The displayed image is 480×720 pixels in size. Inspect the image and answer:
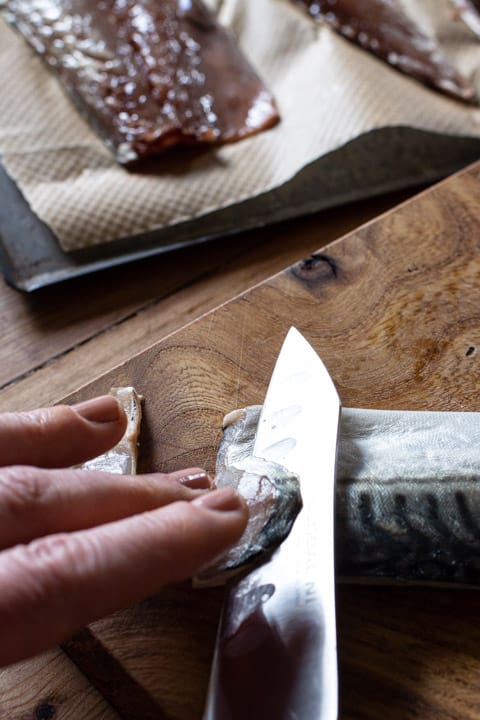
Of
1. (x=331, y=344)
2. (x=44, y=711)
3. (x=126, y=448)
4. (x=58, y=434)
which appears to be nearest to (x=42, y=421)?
(x=58, y=434)

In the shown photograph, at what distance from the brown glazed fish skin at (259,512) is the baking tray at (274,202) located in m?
0.58

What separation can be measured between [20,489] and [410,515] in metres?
0.37

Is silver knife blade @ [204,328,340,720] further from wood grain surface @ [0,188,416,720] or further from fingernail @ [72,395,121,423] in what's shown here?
wood grain surface @ [0,188,416,720]

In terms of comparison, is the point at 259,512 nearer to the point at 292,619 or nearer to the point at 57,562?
the point at 292,619

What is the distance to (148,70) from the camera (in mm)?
1369

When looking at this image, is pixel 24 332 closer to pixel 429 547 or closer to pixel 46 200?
pixel 46 200

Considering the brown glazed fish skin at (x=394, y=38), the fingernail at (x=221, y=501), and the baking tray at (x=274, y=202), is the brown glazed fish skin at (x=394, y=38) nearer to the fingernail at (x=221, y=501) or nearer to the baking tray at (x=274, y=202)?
the baking tray at (x=274, y=202)

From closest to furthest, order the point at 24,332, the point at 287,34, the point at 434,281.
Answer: the point at 434,281, the point at 24,332, the point at 287,34

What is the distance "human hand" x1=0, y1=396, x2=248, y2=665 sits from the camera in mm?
566

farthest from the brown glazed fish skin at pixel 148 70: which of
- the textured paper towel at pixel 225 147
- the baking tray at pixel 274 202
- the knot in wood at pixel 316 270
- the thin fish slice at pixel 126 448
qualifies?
the thin fish slice at pixel 126 448

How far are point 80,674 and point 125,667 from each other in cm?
6

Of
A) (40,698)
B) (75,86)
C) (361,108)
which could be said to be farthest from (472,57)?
(40,698)

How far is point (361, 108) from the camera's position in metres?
1.36

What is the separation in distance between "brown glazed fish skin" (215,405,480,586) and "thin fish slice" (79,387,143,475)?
0.24 meters
